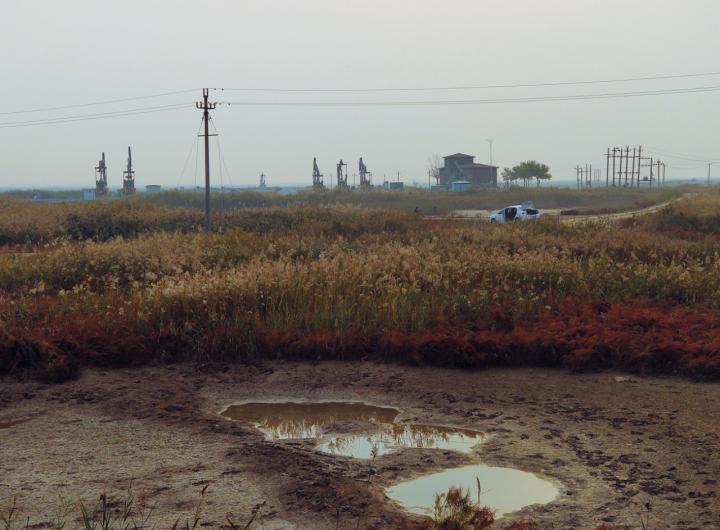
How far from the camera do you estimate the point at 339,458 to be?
25.7 ft

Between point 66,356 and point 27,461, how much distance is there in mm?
3620

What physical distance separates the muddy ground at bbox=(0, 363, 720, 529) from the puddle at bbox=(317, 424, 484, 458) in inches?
7.8

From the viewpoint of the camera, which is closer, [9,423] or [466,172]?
[9,423]

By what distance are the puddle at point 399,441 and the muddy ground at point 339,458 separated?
0.65 ft

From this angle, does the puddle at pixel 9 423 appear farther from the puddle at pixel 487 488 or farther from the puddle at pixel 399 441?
the puddle at pixel 487 488

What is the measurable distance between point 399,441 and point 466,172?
118 metres

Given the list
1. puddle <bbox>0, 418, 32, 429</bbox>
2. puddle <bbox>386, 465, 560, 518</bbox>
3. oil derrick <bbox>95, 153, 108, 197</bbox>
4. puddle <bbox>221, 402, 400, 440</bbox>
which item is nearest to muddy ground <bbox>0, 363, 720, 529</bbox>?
puddle <bbox>0, 418, 32, 429</bbox>

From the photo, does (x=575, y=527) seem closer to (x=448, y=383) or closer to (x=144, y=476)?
(x=144, y=476)

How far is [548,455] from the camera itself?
26.1 feet

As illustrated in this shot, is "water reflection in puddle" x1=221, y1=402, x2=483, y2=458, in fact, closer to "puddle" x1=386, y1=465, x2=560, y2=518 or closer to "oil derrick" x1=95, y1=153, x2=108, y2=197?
"puddle" x1=386, y1=465, x2=560, y2=518

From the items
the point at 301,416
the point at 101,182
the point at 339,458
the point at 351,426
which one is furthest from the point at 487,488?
the point at 101,182

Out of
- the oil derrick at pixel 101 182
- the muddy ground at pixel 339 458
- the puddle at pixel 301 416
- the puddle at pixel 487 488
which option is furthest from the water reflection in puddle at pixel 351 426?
the oil derrick at pixel 101 182

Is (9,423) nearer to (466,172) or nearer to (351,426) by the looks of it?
(351,426)

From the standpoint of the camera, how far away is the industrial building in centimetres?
12344
